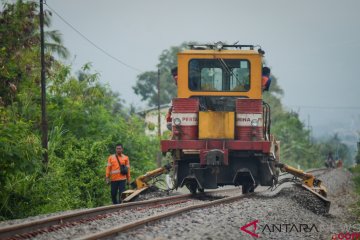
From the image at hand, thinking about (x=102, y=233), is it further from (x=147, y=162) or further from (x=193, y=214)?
(x=147, y=162)

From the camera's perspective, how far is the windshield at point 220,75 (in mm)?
16281

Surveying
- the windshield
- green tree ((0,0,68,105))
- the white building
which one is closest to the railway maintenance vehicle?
the windshield

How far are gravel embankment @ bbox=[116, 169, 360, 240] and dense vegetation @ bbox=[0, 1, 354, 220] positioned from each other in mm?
4314

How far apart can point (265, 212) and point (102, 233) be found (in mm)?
4852

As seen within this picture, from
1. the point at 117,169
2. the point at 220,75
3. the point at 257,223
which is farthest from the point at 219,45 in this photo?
the point at 257,223

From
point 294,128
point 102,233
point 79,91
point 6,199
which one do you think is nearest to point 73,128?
point 79,91

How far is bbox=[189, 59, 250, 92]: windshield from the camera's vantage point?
53.4 feet

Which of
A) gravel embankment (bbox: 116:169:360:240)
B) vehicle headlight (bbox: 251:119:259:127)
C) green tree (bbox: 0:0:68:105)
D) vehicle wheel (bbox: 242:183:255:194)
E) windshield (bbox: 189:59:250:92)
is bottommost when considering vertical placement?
gravel embankment (bbox: 116:169:360:240)

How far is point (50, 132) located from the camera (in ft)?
72.8

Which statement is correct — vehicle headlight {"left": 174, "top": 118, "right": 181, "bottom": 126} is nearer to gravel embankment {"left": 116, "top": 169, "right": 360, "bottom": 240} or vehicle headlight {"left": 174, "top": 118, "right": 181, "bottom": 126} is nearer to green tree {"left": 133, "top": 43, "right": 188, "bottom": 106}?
gravel embankment {"left": 116, "top": 169, "right": 360, "bottom": 240}

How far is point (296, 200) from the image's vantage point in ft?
53.4

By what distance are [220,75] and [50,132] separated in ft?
26.0

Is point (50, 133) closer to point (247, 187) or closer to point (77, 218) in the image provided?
point (247, 187)

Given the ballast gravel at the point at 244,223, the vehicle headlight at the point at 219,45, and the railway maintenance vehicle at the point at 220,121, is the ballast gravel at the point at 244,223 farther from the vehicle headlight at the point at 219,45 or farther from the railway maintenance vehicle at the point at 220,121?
the vehicle headlight at the point at 219,45
